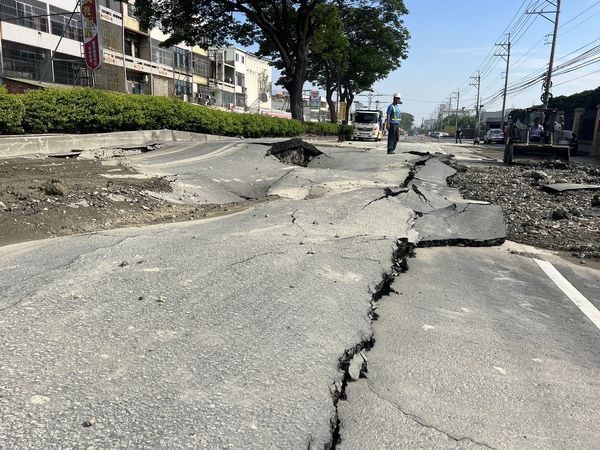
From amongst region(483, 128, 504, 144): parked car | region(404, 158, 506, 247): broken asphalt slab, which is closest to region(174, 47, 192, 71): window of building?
region(483, 128, 504, 144): parked car

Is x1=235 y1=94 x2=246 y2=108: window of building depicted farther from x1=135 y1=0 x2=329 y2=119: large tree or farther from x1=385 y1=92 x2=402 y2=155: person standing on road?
x1=385 y1=92 x2=402 y2=155: person standing on road

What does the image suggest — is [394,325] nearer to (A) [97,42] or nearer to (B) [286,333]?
(B) [286,333]

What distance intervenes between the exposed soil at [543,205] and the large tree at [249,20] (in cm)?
1557

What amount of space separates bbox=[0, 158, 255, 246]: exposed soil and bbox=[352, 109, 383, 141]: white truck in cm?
2981

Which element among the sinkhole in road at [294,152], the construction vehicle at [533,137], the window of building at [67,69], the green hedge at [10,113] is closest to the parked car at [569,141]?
the construction vehicle at [533,137]

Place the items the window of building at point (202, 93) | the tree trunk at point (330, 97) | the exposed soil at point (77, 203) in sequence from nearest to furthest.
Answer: the exposed soil at point (77, 203)
the tree trunk at point (330, 97)
the window of building at point (202, 93)

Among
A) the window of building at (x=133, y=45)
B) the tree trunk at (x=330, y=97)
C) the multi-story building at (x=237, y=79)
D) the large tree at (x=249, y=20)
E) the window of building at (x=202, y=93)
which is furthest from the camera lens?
the multi-story building at (x=237, y=79)

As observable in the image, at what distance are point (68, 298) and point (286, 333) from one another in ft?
5.64

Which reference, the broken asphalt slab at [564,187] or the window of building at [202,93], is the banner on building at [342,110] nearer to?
the window of building at [202,93]

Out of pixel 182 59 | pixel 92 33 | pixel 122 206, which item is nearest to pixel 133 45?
pixel 182 59

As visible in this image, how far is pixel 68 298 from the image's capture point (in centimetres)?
354

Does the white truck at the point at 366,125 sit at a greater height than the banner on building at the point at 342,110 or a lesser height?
lesser

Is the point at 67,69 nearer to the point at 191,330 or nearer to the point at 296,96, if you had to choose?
the point at 296,96

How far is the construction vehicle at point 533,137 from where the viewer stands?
→ 16583mm
